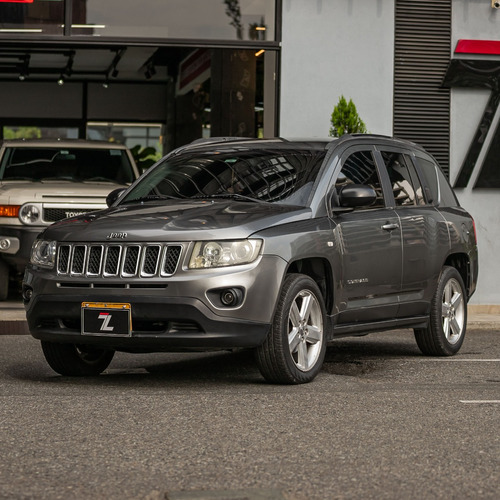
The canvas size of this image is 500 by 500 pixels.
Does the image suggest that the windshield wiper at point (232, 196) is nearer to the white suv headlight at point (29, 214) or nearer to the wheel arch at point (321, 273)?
the wheel arch at point (321, 273)

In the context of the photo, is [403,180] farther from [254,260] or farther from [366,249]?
[254,260]

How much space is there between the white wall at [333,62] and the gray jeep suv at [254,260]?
19.4 ft

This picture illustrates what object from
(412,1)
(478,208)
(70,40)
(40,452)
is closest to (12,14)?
(70,40)

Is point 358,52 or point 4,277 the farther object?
point 358,52

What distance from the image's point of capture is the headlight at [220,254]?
306 inches

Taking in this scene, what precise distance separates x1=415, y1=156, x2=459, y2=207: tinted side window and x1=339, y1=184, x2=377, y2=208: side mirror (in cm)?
188

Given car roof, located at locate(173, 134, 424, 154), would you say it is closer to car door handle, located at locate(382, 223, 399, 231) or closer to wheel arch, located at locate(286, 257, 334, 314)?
car door handle, located at locate(382, 223, 399, 231)

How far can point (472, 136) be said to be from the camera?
16562 mm

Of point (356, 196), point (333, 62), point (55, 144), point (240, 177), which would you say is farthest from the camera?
point (333, 62)

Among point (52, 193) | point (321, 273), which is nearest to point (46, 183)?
point (52, 193)

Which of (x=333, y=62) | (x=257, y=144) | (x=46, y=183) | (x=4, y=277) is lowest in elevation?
(x=4, y=277)

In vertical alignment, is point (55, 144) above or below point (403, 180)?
above

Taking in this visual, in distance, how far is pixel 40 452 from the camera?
584 cm

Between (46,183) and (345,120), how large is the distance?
3936 millimetres
